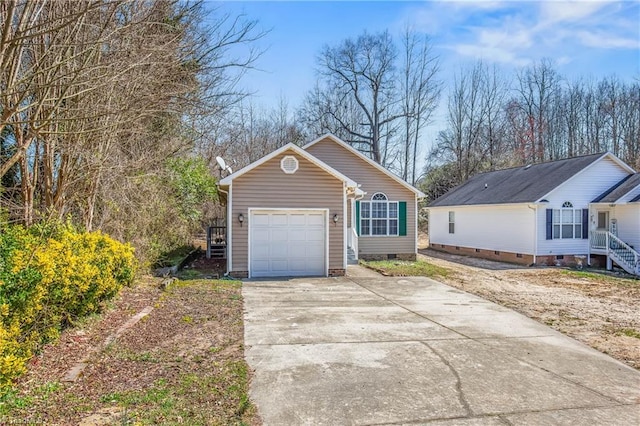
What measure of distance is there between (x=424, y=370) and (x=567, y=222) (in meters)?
16.3

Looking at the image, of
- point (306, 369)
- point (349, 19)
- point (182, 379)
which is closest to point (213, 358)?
point (182, 379)

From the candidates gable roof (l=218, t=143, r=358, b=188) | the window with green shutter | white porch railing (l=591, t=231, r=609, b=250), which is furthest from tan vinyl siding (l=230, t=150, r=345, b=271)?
white porch railing (l=591, t=231, r=609, b=250)

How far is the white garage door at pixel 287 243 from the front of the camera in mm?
12766

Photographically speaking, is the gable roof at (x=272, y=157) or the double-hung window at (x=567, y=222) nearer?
the gable roof at (x=272, y=157)

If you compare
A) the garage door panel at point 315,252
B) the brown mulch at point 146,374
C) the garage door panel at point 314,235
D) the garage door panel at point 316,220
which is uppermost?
the garage door panel at point 316,220

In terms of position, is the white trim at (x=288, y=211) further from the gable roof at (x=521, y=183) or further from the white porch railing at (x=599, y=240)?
the white porch railing at (x=599, y=240)

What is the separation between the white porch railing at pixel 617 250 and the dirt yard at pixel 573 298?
1190 mm

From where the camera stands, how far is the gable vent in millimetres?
12711

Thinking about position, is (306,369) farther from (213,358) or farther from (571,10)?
(571,10)

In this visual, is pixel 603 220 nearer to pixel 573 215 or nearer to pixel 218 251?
pixel 573 215

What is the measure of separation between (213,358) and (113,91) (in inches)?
206

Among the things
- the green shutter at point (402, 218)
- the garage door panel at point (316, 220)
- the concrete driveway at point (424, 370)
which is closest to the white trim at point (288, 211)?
the garage door panel at point (316, 220)

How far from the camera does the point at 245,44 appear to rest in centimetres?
867

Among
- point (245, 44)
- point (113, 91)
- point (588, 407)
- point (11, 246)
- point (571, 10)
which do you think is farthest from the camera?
point (571, 10)
